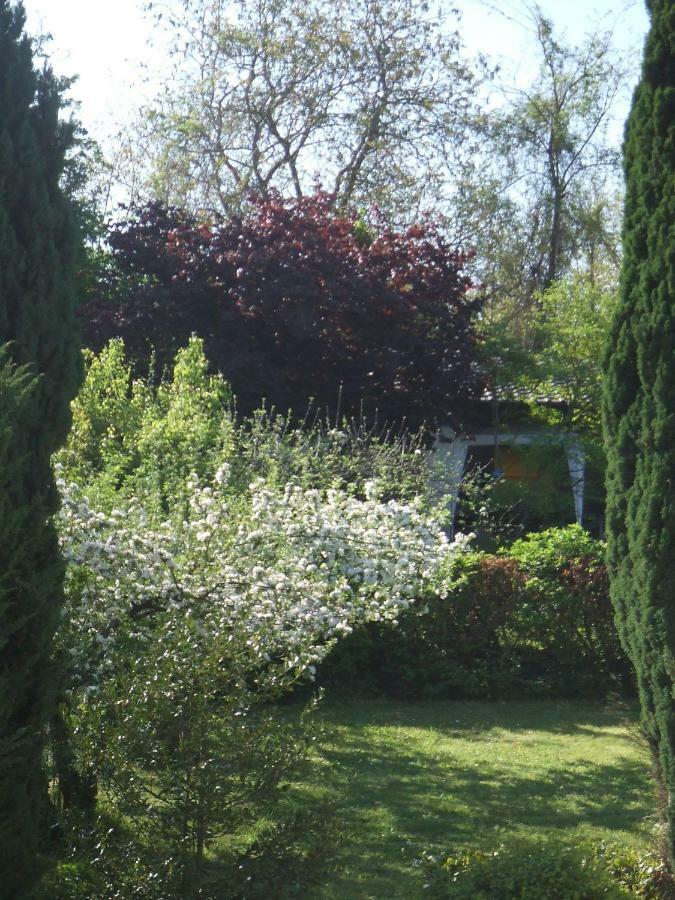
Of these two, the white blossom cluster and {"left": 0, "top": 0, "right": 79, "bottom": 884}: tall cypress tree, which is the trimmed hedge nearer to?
the white blossom cluster

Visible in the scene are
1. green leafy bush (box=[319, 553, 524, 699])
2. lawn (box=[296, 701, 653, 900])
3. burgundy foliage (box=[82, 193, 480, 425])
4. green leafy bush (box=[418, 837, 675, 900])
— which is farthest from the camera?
burgundy foliage (box=[82, 193, 480, 425])

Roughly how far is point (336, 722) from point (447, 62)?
18721 millimetres

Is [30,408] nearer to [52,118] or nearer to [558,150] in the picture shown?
[52,118]

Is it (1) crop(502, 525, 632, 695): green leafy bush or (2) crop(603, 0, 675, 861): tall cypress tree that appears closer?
(2) crop(603, 0, 675, 861): tall cypress tree

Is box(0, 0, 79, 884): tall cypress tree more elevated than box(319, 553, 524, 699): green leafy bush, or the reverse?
box(0, 0, 79, 884): tall cypress tree

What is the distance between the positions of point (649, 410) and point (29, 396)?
2.84 metres

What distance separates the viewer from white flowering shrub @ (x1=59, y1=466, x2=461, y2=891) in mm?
4008

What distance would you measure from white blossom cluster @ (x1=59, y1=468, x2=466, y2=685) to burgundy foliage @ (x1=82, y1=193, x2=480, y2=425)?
7361 mm

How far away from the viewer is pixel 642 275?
4918 mm

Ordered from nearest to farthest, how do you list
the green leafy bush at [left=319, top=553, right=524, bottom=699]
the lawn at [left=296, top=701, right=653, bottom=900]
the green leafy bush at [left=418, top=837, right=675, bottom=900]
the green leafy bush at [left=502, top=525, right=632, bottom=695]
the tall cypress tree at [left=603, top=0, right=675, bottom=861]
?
the green leafy bush at [left=418, top=837, right=675, bottom=900] < the tall cypress tree at [left=603, top=0, right=675, bottom=861] < the lawn at [left=296, top=701, right=653, bottom=900] < the green leafy bush at [left=319, top=553, right=524, bottom=699] < the green leafy bush at [left=502, top=525, right=632, bottom=695]

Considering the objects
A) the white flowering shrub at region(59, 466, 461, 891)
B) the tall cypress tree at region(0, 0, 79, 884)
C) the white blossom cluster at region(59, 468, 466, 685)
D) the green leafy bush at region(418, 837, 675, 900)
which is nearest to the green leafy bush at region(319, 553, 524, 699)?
the white flowering shrub at region(59, 466, 461, 891)

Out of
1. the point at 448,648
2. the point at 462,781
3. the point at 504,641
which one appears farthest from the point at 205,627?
the point at 504,641

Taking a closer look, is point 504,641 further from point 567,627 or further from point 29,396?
point 29,396

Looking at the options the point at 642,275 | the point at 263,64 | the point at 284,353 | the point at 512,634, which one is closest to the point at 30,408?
the point at 642,275
